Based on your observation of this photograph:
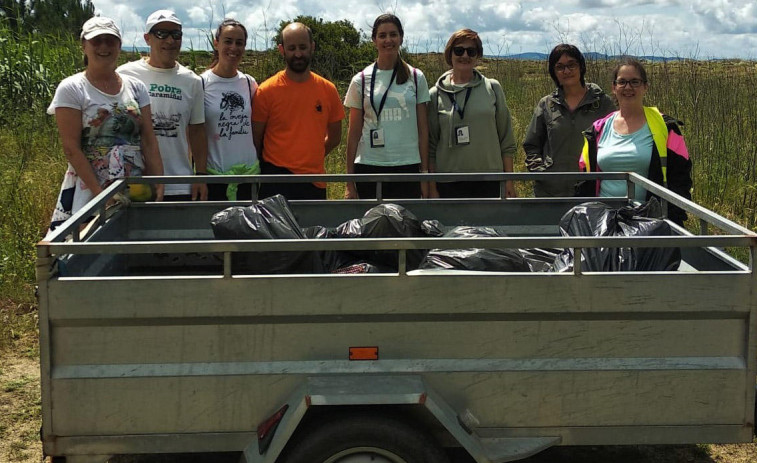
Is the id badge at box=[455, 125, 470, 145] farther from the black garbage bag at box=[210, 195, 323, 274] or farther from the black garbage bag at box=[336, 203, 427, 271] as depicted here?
the black garbage bag at box=[210, 195, 323, 274]

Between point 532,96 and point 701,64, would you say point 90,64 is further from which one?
point 701,64

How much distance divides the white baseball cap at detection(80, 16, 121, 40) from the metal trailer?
168cm

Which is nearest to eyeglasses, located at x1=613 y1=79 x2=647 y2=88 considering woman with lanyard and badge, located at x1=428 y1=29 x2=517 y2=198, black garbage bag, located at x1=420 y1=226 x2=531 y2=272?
woman with lanyard and badge, located at x1=428 y1=29 x2=517 y2=198

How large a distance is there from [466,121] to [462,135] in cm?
9

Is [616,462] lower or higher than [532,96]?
lower

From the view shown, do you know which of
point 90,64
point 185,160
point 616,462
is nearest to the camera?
point 616,462

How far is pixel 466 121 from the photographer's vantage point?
5.16m

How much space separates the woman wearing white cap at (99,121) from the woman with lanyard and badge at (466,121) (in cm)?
183

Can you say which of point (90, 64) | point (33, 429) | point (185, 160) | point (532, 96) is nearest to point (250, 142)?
point (185, 160)

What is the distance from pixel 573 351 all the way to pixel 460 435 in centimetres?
47

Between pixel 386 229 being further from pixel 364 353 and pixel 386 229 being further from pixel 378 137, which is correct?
pixel 378 137

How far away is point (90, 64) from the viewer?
414 centimetres

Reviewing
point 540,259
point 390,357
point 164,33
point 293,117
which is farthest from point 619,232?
point 164,33

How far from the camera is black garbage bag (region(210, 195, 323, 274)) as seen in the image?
124 inches
